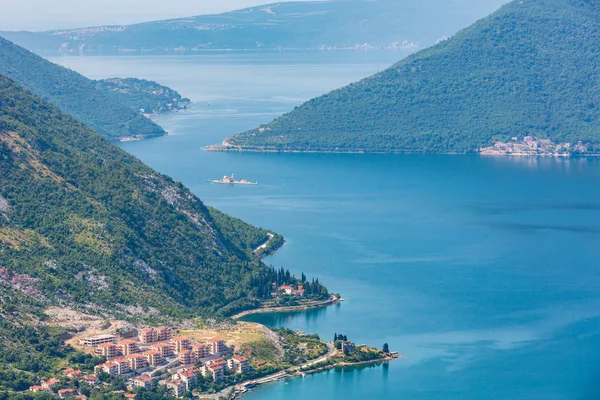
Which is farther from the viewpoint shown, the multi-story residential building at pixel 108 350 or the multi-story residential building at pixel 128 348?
the multi-story residential building at pixel 128 348

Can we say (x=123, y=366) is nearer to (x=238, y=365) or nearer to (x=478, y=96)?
(x=238, y=365)

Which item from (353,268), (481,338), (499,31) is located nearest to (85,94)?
(499,31)

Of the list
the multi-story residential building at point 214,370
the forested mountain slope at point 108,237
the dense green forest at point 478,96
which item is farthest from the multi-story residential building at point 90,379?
the dense green forest at point 478,96

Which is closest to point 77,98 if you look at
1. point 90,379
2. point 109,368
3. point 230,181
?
point 230,181

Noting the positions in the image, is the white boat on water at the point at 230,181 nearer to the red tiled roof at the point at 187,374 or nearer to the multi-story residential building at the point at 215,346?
the multi-story residential building at the point at 215,346

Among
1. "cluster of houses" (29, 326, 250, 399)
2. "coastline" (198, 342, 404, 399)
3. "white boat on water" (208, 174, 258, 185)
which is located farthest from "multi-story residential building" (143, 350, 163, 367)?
"white boat on water" (208, 174, 258, 185)

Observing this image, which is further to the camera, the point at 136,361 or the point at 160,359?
the point at 160,359
